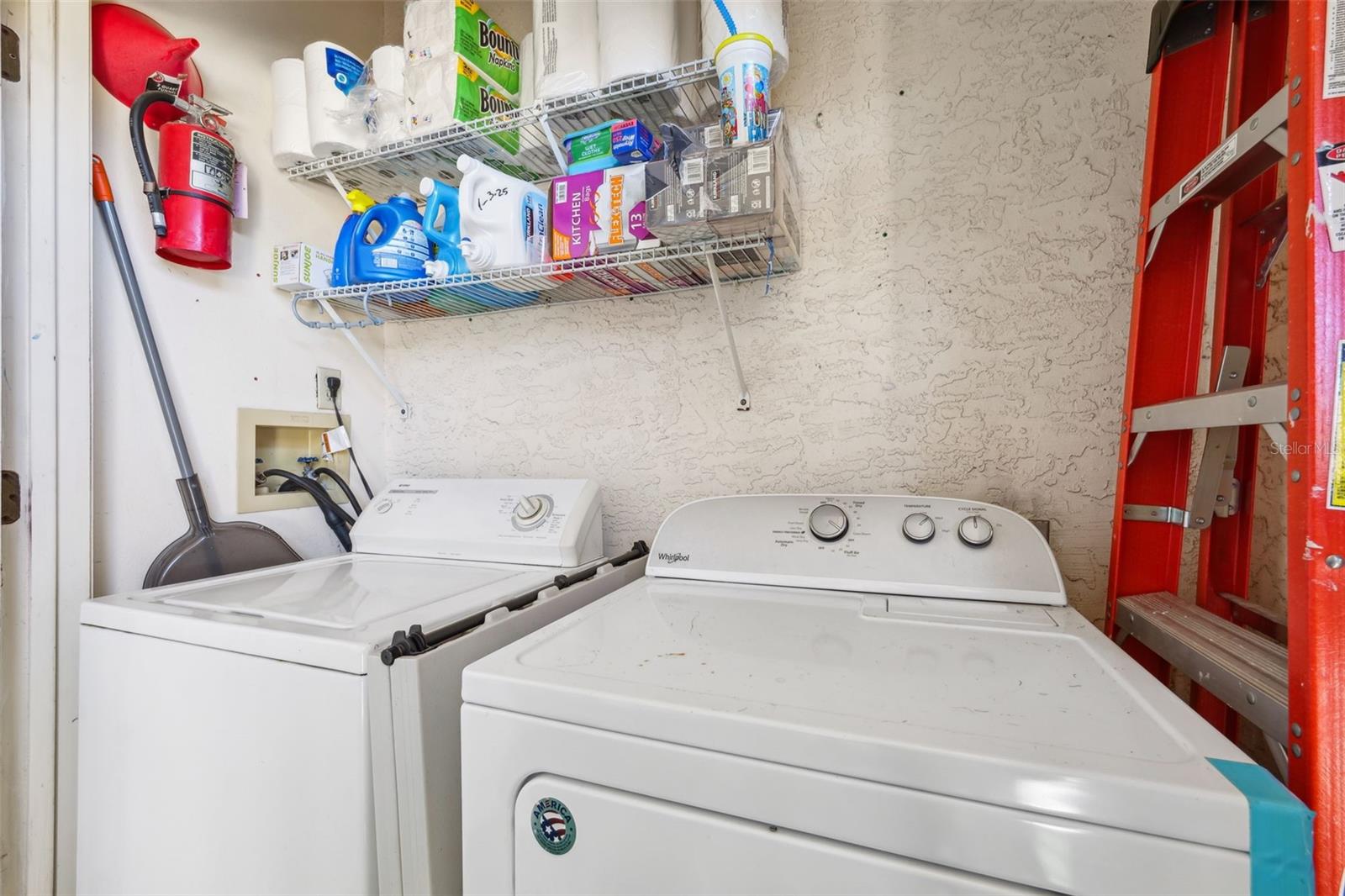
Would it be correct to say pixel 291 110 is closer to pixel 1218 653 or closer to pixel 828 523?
pixel 828 523

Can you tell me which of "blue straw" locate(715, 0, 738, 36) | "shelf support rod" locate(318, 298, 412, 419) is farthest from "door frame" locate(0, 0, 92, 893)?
"blue straw" locate(715, 0, 738, 36)

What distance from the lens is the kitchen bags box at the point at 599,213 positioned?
1.22 meters

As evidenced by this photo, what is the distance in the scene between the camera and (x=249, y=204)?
1.49 m

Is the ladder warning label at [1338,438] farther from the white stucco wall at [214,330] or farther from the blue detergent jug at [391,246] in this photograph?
the white stucco wall at [214,330]

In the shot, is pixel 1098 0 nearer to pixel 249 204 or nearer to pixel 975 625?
pixel 975 625

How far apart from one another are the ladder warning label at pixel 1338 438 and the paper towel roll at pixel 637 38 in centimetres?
116

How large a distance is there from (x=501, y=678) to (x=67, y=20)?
5.03 feet

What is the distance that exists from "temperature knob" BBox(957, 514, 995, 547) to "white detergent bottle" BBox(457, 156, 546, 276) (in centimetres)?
102

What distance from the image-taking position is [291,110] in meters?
1.47

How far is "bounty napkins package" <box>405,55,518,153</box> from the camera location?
1.35 metres

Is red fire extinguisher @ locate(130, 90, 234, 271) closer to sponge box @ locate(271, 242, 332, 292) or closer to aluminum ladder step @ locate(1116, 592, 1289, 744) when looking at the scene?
sponge box @ locate(271, 242, 332, 292)

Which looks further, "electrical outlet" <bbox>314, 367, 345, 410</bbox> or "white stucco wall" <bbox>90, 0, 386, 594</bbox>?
"electrical outlet" <bbox>314, 367, 345, 410</bbox>

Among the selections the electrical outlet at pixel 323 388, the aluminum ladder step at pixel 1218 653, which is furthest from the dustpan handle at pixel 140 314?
the aluminum ladder step at pixel 1218 653

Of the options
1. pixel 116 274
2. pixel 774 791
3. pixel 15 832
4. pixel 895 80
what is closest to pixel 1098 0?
pixel 895 80
